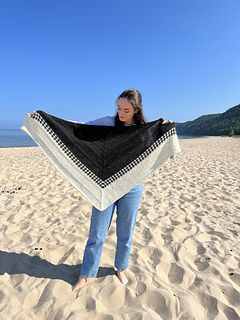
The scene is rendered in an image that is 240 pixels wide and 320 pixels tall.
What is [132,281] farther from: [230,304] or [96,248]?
[230,304]

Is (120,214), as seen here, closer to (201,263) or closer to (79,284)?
(79,284)

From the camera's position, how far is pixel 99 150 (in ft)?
10.4

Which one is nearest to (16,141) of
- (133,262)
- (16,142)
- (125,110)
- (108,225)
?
(16,142)

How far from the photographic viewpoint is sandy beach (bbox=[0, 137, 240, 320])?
9.66 feet

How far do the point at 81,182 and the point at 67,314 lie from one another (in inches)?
49.2

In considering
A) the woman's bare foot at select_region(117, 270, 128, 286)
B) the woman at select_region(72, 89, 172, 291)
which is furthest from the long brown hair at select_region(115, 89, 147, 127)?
the woman's bare foot at select_region(117, 270, 128, 286)

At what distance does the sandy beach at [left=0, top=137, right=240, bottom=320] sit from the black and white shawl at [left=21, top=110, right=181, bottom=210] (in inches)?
38.4

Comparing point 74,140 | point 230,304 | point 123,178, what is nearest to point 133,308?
point 230,304

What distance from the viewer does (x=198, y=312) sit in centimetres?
291

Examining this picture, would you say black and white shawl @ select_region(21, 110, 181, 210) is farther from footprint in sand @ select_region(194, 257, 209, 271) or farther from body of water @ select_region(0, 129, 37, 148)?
body of water @ select_region(0, 129, 37, 148)

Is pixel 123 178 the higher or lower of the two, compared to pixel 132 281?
higher

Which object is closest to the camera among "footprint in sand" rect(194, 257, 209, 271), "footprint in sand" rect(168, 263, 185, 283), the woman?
the woman

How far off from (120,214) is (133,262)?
965mm

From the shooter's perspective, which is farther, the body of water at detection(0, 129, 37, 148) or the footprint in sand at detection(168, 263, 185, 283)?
the body of water at detection(0, 129, 37, 148)
